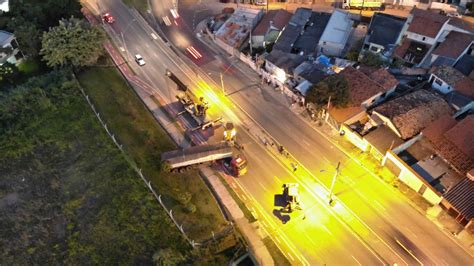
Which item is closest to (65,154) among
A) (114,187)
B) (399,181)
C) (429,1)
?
(114,187)

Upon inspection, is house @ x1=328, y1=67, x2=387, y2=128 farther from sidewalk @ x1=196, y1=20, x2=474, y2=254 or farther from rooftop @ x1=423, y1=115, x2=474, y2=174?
rooftop @ x1=423, y1=115, x2=474, y2=174

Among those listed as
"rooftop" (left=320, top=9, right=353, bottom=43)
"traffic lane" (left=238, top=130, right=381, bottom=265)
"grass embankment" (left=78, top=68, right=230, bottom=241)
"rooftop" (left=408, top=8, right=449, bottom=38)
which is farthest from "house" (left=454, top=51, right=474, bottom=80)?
"grass embankment" (left=78, top=68, right=230, bottom=241)

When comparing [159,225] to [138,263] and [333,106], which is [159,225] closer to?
[138,263]

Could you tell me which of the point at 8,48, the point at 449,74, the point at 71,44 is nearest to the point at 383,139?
the point at 449,74

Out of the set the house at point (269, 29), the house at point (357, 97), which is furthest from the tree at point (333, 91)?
the house at point (269, 29)

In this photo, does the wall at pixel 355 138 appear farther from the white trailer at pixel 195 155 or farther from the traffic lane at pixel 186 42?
the traffic lane at pixel 186 42

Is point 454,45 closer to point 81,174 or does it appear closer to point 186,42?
point 186,42
